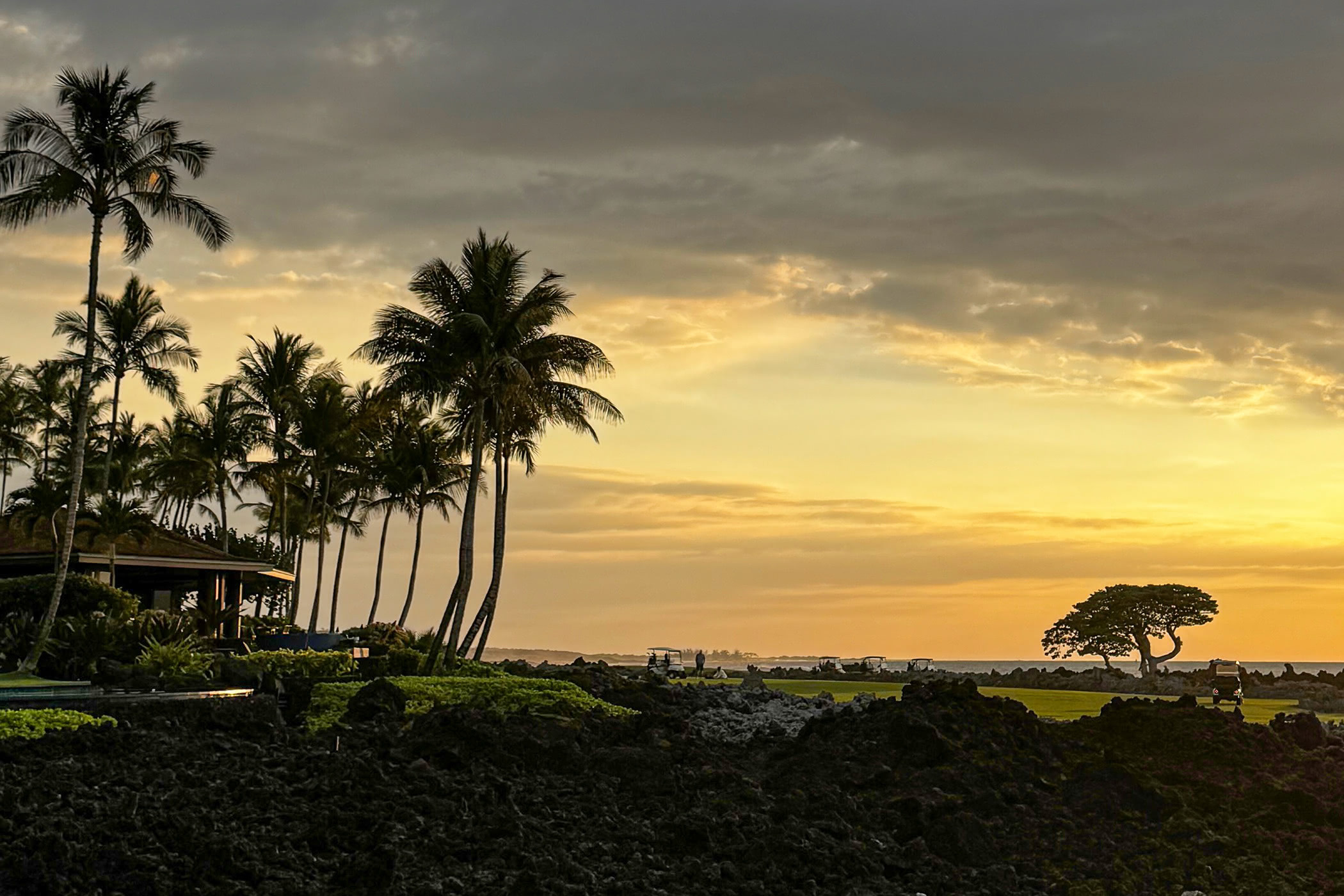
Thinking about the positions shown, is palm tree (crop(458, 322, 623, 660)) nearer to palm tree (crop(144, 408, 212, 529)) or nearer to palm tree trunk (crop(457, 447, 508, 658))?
palm tree trunk (crop(457, 447, 508, 658))

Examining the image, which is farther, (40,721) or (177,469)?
(177,469)

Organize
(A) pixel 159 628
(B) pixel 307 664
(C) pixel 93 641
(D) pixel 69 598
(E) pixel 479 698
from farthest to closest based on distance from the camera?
(D) pixel 69 598 < (A) pixel 159 628 < (C) pixel 93 641 < (B) pixel 307 664 < (E) pixel 479 698

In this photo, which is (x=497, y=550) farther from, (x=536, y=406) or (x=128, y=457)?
(x=128, y=457)

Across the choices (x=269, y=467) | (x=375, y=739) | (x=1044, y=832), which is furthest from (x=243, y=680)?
(x=269, y=467)

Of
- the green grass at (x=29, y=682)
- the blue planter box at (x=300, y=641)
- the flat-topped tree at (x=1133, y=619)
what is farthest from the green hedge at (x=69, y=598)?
the flat-topped tree at (x=1133, y=619)

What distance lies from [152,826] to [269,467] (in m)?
39.5

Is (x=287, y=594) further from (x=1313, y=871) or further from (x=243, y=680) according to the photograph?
(x=1313, y=871)

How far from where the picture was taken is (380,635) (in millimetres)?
41531

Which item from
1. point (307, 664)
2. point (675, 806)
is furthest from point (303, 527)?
point (675, 806)

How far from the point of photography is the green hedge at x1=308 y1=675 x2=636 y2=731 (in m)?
18.2

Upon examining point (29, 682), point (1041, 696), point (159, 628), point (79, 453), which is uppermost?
point (79, 453)

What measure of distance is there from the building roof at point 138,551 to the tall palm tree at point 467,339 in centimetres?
895

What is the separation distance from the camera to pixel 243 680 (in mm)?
19828

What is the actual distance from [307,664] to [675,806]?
12.6 m
